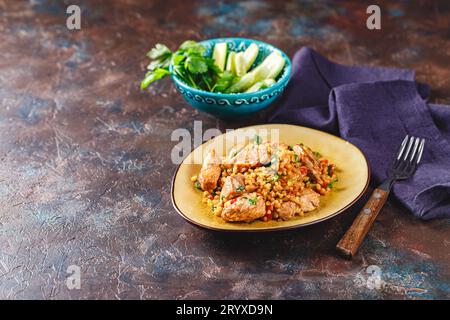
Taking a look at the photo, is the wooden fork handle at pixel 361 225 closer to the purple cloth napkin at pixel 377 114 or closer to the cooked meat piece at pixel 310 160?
the purple cloth napkin at pixel 377 114

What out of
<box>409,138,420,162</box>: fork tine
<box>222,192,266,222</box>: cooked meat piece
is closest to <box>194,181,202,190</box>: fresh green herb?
<box>222,192,266,222</box>: cooked meat piece

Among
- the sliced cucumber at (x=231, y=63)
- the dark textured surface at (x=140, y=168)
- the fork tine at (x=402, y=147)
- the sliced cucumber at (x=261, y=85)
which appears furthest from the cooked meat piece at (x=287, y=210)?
the sliced cucumber at (x=231, y=63)

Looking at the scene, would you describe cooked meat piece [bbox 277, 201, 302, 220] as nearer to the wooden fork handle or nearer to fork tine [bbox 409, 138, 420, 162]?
the wooden fork handle

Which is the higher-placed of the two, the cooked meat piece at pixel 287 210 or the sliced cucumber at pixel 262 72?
the sliced cucumber at pixel 262 72

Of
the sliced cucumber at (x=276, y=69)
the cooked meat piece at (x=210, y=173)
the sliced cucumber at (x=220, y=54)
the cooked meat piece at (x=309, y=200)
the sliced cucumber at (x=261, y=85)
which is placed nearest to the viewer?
the cooked meat piece at (x=309, y=200)

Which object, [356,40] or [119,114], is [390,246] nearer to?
[119,114]

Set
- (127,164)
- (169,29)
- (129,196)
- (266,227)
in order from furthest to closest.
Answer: (169,29), (127,164), (129,196), (266,227)

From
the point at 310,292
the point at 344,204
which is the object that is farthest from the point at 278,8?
the point at 310,292
